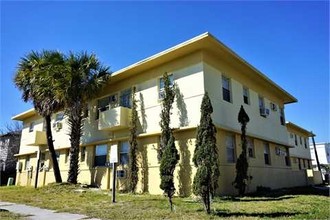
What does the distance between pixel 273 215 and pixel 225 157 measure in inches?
226

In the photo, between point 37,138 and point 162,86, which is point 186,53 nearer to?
point 162,86

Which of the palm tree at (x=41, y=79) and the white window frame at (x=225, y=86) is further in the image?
the palm tree at (x=41, y=79)

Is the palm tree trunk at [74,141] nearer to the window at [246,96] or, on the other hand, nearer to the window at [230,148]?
the window at [230,148]

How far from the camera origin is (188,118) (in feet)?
43.6

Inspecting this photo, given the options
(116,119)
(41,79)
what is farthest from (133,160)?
(41,79)

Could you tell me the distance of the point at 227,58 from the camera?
15.0 metres

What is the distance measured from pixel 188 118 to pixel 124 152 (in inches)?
189

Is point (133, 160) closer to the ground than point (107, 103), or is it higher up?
closer to the ground

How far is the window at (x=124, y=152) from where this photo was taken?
52.1 feet

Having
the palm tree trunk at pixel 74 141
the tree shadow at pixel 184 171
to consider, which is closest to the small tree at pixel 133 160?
the tree shadow at pixel 184 171

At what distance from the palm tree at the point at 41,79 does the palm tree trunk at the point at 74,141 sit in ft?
4.00

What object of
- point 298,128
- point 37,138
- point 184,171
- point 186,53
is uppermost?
point 186,53

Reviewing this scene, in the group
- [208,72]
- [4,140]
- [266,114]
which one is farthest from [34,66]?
[4,140]

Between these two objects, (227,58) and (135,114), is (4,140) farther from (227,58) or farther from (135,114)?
(227,58)
